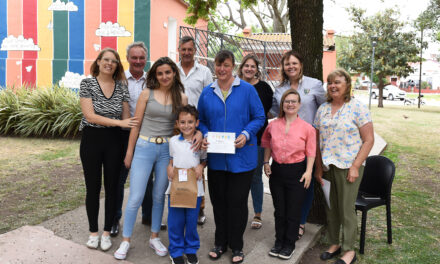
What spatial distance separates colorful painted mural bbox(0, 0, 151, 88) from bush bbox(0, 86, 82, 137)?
7.19 feet

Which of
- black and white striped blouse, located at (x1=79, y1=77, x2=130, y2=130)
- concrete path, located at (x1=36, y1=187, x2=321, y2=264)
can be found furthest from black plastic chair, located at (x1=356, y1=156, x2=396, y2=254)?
black and white striped blouse, located at (x1=79, y1=77, x2=130, y2=130)

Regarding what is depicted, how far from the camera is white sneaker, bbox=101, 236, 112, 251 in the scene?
3553 mm

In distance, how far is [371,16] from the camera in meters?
30.4

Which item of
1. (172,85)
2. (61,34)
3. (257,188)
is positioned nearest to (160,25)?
(61,34)

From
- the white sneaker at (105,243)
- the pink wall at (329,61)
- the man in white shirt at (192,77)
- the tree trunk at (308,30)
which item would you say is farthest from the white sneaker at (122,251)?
the pink wall at (329,61)

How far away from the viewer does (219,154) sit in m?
3.35

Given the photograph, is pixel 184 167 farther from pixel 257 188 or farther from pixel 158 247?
pixel 257 188

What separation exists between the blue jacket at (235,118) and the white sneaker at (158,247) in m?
0.93

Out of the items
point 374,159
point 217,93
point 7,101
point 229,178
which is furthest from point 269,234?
point 7,101

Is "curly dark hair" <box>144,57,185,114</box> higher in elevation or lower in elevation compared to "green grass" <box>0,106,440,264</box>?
higher

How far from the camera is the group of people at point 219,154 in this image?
333 cm

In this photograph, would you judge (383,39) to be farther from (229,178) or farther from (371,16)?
(229,178)

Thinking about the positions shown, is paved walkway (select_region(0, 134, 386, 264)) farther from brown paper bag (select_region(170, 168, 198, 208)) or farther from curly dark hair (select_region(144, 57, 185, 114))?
curly dark hair (select_region(144, 57, 185, 114))

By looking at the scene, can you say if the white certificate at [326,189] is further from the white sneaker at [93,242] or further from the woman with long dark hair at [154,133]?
the white sneaker at [93,242]
